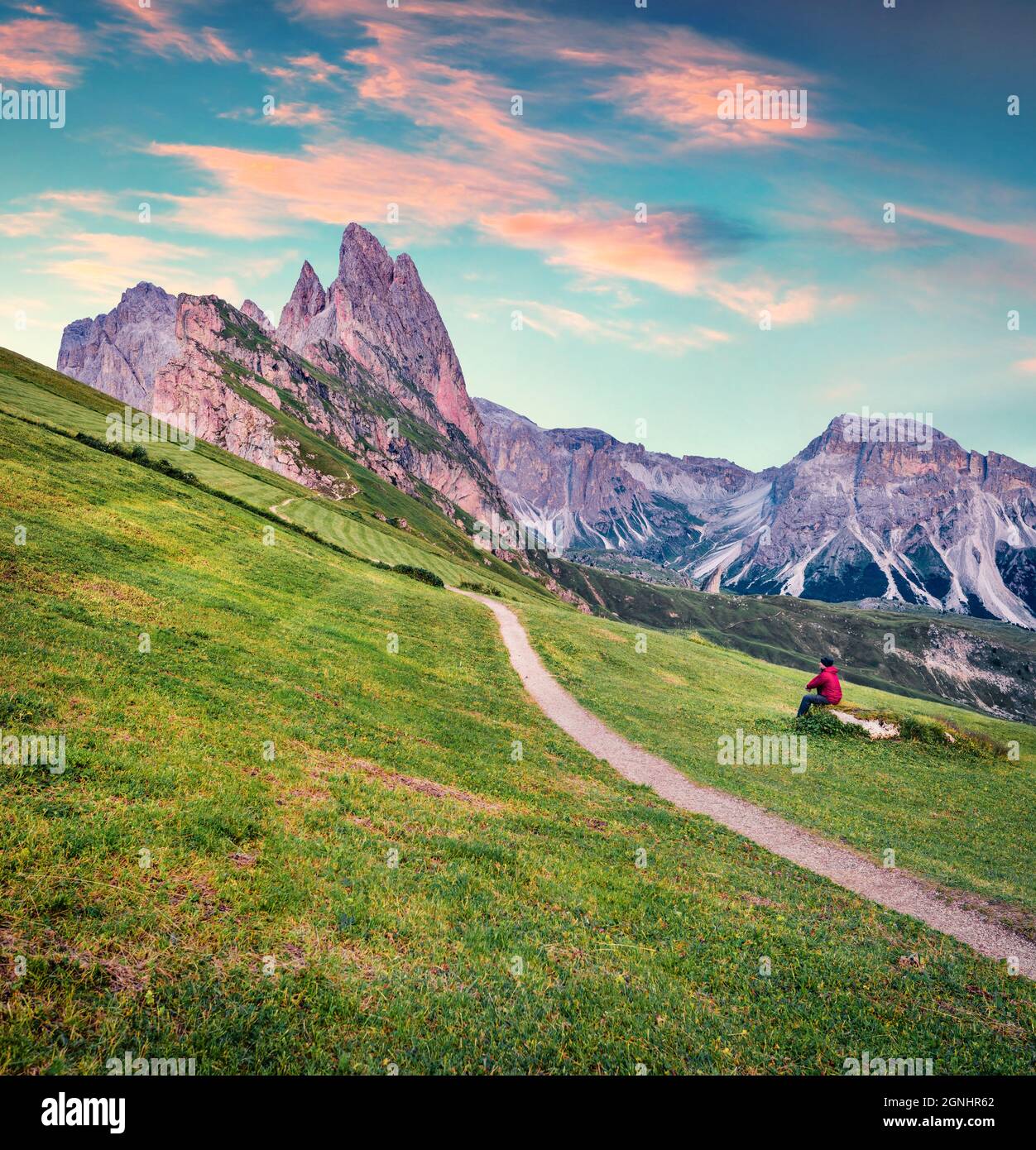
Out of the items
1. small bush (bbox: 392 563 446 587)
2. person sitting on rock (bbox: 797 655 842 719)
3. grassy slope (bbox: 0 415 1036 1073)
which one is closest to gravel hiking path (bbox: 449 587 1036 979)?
grassy slope (bbox: 0 415 1036 1073)

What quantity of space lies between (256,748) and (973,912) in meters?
19.0

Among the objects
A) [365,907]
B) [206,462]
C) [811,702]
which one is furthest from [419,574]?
[365,907]

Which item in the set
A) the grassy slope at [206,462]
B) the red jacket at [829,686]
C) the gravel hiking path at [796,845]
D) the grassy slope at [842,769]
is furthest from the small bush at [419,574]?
the red jacket at [829,686]

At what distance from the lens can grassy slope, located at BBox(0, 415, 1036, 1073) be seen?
24.5 feet

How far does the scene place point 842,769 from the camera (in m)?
27.2

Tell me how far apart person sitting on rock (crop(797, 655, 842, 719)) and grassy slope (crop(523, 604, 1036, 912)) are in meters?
1.37

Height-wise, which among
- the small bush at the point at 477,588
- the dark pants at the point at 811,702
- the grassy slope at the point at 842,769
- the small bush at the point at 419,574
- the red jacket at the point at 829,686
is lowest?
the grassy slope at the point at 842,769

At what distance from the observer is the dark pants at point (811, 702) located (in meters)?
33.1

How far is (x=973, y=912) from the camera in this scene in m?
14.6

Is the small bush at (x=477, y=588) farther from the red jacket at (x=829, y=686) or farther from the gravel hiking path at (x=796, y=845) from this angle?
the red jacket at (x=829, y=686)

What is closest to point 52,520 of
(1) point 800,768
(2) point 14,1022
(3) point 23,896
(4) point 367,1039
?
(3) point 23,896

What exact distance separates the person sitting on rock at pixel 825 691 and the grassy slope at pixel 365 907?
17.8 m
